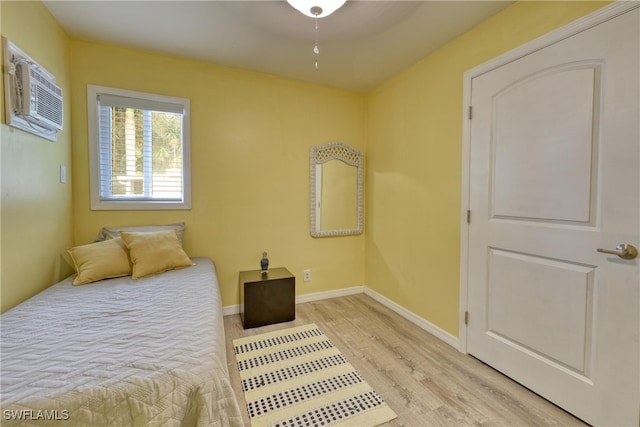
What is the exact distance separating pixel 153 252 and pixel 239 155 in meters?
1.19

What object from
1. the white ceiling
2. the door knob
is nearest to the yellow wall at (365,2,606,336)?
the white ceiling

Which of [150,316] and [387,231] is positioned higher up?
[387,231]

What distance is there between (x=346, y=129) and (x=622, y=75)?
226cm

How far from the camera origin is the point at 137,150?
2416mm

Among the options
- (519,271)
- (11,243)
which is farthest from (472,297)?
(11,243)

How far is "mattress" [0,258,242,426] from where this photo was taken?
0.84 metres

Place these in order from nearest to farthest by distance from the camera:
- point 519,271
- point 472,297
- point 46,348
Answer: point 46,348 → point 519,271 → point 472,297

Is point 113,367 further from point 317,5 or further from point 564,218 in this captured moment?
point 564,218

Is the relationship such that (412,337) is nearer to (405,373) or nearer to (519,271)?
(405,373)

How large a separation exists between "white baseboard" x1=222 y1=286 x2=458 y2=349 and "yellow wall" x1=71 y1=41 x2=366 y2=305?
8 cm

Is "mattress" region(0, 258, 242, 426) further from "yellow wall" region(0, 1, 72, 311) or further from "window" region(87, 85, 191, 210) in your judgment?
"window" region(87, 85, 191, 210)

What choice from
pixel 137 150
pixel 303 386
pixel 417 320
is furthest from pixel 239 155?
pixel 417 320

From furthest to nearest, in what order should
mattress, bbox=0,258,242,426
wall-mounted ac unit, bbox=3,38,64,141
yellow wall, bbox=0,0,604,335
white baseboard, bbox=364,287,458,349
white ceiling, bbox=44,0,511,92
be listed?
1. white baseboard, bbox=364,287,458,349
2. white ceiling, bbox=44,0,511,92
3. yellow wall, bbox=0,0,604,335
4. wall-mounted ac unit, bbox=3,38,64,141
5. mattress, bbox=0,258,242,426

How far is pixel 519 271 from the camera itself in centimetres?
169
